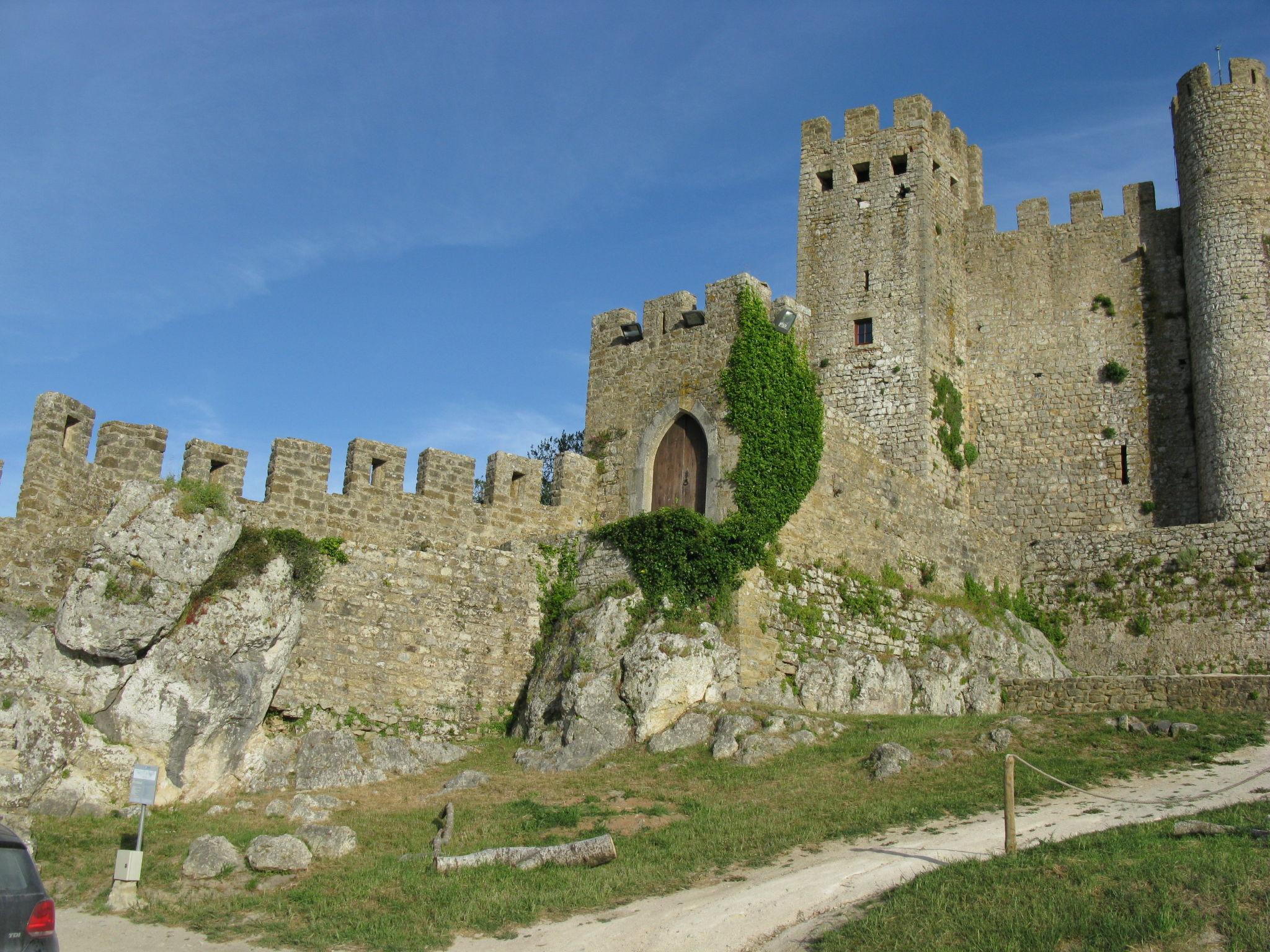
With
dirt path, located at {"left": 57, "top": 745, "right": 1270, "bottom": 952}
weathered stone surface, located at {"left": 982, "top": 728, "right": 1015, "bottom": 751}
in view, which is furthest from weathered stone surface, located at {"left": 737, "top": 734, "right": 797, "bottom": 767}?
dirt path, located at {"left": 57, "top": 745, "right": 1270, "bottom": 952}

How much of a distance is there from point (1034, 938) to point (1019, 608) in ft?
58.9

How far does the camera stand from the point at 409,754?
58.8 ft

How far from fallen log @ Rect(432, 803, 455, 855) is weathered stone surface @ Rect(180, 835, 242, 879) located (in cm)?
210

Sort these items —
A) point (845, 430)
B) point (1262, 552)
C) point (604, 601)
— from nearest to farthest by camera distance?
point (604, 601) < point (845, 430) < point (1262, 552)

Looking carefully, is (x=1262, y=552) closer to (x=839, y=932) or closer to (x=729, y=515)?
(x=729, y=515)

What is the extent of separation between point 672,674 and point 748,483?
3805 millimetres

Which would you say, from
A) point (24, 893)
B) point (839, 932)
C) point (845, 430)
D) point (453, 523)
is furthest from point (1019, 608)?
point (24, 893)

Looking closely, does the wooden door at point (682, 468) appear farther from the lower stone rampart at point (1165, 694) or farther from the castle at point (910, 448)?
the lower stone rampart at point (1165, 694)

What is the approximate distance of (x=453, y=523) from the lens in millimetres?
21219

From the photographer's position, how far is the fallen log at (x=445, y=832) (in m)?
13.7

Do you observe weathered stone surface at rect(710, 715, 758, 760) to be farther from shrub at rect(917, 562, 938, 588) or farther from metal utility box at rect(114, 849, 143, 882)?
shrub at rect(917, 562, 938, 588)

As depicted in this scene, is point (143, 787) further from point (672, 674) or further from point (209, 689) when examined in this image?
point (672, 674)

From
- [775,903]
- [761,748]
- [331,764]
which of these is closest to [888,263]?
[761,748]

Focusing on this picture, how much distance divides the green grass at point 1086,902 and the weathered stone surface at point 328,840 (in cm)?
603
